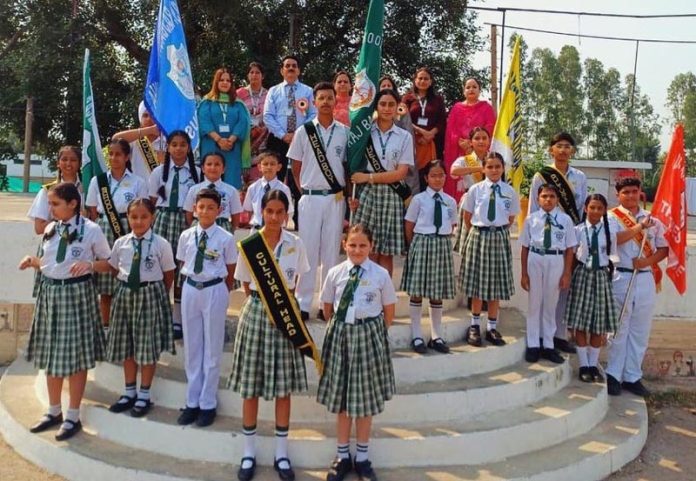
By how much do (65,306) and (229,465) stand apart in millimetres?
1450

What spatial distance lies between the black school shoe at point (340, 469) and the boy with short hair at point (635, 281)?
2.94 metres

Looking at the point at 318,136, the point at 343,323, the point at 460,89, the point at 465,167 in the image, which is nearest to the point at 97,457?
the point at 343,323

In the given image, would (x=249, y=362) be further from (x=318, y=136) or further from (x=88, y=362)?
(x=318, y=136)

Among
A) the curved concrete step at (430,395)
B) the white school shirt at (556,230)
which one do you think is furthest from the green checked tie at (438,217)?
the curved concrete step at (430,395)

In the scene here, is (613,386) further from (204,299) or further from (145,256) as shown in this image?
(145,256)

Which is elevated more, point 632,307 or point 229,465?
point 632,307

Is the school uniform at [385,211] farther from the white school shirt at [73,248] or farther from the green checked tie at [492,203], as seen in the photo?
the white school shirt at [73,248]

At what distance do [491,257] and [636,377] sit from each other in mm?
1906

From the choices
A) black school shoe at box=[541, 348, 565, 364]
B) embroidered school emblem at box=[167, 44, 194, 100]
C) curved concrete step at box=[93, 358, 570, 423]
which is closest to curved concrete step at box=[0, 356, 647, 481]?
curved concrete step at box=[93, 358, 570, 423]

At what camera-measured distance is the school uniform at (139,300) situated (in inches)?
170

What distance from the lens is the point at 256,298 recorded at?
152 inches

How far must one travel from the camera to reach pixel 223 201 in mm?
4777

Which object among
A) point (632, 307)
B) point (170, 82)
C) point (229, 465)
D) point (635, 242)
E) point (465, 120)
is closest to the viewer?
point (229, 465)

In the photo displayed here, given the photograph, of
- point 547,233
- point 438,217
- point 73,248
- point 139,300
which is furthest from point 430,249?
point 73,248
